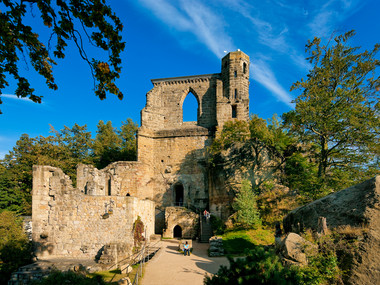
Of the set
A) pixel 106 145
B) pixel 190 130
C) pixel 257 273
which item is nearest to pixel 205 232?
pixel 190 130

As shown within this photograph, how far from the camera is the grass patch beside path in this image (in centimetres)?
1240

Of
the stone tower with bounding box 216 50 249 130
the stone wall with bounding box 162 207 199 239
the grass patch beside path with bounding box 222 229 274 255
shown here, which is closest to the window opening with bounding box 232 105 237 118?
the stone tower with bounding box 216 50 249 130

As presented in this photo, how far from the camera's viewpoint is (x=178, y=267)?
9.98 m

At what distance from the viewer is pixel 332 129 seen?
44.5 ft

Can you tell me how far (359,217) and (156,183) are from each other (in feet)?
56.9

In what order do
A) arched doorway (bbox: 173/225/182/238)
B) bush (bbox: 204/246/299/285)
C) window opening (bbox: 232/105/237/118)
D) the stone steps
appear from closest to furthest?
bush (bbox: 204/246/299/285) → the stone steps → arched doorway (bbox: 173/225/182/238) → window opening (bbox: 232/105/237/118)

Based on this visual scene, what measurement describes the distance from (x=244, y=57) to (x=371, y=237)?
19.8m

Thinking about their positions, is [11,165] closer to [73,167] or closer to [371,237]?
[73,167]

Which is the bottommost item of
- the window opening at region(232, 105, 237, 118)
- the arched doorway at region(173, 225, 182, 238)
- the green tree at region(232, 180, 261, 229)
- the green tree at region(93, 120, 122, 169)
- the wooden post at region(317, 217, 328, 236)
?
the arched doorway at region(173, 225, 182, 238)

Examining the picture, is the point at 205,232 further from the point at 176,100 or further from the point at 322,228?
the point at 176,100

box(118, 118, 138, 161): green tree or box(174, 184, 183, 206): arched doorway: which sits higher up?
box(118, 118, 138, 161): green tree

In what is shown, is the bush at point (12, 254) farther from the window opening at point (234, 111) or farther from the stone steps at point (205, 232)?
the window opening at point (234, 111)

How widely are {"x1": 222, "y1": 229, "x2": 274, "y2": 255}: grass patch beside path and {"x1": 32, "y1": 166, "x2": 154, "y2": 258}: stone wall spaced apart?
5085 millimetres

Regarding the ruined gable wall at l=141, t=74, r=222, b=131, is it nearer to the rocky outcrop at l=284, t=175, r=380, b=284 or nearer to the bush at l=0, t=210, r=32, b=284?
the bush at l=0, t=210, r=32, b=284
